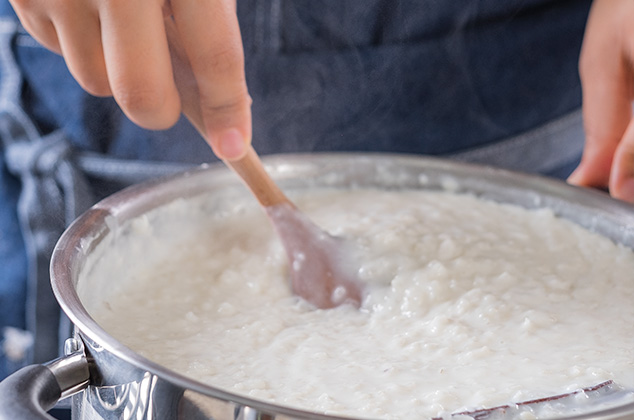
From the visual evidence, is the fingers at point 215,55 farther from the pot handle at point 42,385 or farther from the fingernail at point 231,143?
the pot handle at point 42,385

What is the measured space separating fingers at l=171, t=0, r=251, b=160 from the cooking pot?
20 cm

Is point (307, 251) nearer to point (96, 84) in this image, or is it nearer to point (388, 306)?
point (388, 306)

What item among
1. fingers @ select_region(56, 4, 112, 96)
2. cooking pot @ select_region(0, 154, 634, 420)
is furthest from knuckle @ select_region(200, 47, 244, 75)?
cooking pot @ select_region(0, 154, 634, 420)

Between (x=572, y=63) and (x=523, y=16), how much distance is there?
0.16 meters

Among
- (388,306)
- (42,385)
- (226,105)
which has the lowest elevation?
(388,306)

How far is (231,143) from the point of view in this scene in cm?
75

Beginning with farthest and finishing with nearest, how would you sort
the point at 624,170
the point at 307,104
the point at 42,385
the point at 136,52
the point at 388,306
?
the point at 307,104 → the point at 624,170 → the point at 388,306 → the point at 136,52 → the point at 42,385

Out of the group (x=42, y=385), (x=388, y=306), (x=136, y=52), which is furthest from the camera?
(x=388, y=306)

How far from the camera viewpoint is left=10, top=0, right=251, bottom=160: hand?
0.67 meters

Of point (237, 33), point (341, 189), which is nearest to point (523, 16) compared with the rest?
point (341, 189)

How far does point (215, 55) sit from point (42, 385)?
35cm

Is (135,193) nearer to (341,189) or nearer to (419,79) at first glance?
(341,189)

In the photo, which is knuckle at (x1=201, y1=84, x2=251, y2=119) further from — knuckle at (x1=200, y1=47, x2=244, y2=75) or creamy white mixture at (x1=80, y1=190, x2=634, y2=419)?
creamy white mixture at (x1=80, y1=190, x2=634, y2=419)

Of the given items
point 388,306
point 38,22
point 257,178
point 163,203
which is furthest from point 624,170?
point 38,22
